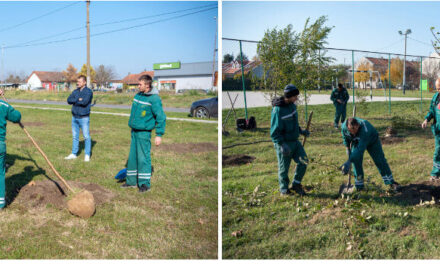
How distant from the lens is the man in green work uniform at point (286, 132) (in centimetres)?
449

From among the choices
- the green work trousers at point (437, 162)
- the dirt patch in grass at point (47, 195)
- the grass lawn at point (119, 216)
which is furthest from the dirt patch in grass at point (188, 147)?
the green work trousers at point (437, 162)

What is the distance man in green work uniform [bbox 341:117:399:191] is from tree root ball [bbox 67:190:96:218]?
3318 mm

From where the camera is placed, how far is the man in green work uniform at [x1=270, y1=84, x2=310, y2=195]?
4492 millimetres

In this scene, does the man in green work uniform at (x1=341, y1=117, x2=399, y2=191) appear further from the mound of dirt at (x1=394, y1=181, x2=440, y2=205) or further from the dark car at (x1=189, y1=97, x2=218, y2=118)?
the dark car at (x1=189, y1=97, x2=218, y2=118)

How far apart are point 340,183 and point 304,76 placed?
4039mm

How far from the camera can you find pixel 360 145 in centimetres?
468

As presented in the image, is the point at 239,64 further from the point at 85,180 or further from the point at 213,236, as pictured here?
the point at 213,236

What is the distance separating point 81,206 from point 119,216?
1.55 feet

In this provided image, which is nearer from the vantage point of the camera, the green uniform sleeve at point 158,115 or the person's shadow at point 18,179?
the person's shadow at point 18,179

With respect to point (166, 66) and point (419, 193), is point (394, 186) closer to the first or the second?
point (419, 193)

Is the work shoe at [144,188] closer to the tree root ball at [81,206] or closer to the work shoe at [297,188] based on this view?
the tree root ball at [81,206]

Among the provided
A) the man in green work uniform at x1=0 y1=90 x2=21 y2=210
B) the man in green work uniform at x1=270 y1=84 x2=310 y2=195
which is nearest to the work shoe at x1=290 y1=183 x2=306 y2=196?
the man in green work uniform at x1=270 y1=84 x2=310 y2=195

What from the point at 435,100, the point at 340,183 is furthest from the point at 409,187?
the point at 435,100

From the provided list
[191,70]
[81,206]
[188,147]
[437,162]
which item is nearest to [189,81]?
[191,70]
